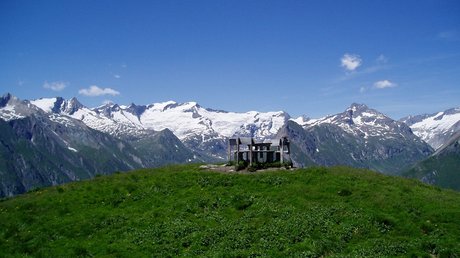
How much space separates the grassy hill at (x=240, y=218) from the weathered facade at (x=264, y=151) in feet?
26.7

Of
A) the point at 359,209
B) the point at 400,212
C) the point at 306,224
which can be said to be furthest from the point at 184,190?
the point at 400,212

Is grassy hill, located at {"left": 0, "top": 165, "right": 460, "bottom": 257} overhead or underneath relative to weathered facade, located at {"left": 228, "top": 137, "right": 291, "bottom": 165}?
underneath

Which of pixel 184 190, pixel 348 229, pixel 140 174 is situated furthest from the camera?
pixel 140 174

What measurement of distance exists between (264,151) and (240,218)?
63.9 feet

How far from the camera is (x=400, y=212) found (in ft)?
113

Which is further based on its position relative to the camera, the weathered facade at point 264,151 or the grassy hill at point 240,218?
the weathered facade at point 264,151

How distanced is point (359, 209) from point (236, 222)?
9.70 m

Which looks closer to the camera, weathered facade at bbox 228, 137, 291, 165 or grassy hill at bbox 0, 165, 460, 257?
grassy hill at bbox 0, 165, 460, 257

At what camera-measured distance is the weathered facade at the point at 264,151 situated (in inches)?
2104

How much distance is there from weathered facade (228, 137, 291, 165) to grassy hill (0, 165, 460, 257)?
8.15m

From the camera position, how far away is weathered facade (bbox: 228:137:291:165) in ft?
175

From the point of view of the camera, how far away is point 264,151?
175ft

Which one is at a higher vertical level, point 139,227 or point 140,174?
point 140,174

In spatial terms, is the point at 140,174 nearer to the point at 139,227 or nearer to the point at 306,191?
the point at 139,227
